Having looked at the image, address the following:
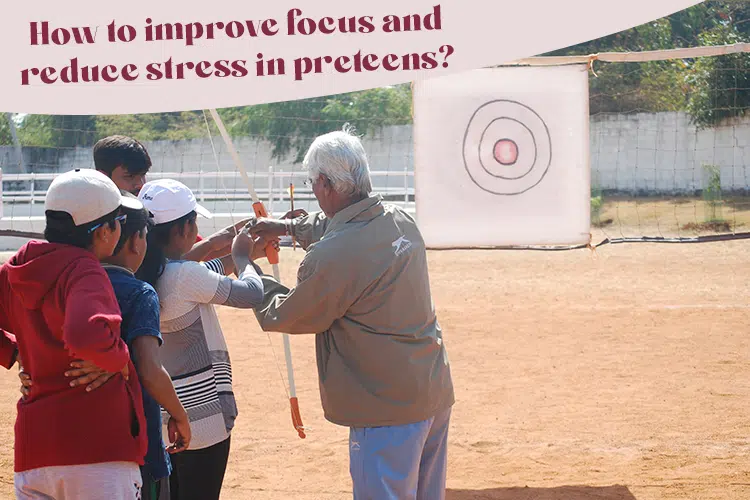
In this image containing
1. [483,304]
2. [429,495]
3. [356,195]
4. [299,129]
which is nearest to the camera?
[356,195]

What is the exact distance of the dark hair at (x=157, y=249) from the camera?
2781 millimetres

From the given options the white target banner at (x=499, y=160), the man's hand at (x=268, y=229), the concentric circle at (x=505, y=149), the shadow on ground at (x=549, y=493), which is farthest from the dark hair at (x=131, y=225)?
the concentric circle at (x=505, y=149)

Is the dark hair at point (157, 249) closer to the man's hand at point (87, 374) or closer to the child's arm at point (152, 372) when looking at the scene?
the child's arm at point (152, 372)

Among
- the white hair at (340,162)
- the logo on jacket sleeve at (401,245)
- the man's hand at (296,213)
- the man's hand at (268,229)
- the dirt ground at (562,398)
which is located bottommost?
the dirt ground at (562,398)

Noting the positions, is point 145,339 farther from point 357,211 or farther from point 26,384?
point 357,211

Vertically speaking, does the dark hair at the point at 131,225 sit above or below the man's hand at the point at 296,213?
above

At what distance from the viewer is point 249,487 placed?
15.4 feet

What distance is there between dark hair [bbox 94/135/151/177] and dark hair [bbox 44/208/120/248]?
1.09 meters

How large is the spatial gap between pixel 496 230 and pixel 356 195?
3.80 m

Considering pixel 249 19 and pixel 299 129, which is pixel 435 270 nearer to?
pixel 249 19

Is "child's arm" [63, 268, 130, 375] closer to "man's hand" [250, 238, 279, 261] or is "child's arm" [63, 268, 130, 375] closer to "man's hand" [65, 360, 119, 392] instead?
"man's hand" [65, 360, 119, 392]

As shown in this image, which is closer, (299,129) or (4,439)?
(4,439)

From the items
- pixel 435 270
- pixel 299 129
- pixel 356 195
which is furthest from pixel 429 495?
pixel 299 129

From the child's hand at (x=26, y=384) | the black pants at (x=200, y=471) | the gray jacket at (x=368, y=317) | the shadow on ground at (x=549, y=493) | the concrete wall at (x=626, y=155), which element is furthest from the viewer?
the concrete wall at (x=626, y=155)
